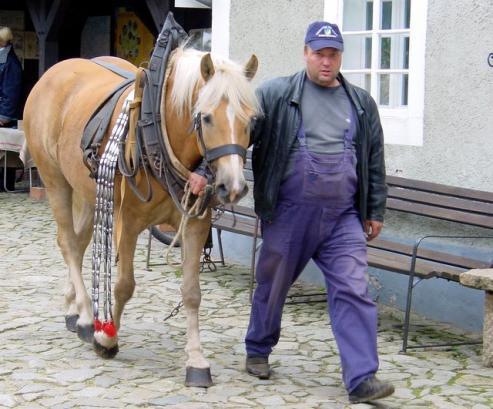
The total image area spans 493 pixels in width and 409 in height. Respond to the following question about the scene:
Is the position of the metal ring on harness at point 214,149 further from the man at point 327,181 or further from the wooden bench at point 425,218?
the wooden bench at point 425,218

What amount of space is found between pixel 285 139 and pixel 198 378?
1270 mm

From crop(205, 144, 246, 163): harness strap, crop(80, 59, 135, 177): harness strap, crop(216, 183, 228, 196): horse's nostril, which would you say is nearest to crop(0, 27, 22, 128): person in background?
crop(80, 59, 135, 177): harness strap

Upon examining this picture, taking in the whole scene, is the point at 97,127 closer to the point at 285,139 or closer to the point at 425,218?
the point at 285,139

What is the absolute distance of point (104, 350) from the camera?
215 inches

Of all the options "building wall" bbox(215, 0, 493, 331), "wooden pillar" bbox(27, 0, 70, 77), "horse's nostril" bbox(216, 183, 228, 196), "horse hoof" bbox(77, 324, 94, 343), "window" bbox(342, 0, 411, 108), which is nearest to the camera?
"horse's nostril" bbox(216, 183, 228, 196)

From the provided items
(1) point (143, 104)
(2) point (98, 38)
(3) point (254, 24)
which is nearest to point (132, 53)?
(2) point (98, 38)

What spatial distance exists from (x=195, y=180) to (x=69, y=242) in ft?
6.10

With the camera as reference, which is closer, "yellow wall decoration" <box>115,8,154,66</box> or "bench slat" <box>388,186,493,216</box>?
"bench slat" <box>388,186,493,216</box>

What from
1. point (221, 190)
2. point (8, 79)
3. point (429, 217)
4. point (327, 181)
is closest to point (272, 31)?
point (429, 217)

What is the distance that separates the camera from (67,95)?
637 cm

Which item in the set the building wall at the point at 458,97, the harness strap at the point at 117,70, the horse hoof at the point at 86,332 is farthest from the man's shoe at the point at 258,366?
the building wall at the point at 458,97

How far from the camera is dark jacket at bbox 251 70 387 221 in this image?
191 inches

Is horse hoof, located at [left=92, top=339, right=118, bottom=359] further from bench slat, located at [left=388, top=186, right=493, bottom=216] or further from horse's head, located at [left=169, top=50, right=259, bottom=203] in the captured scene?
bench slat, located at [left=388, top=186, right=493, bottom=216]

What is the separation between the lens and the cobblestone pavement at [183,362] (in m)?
4.88
